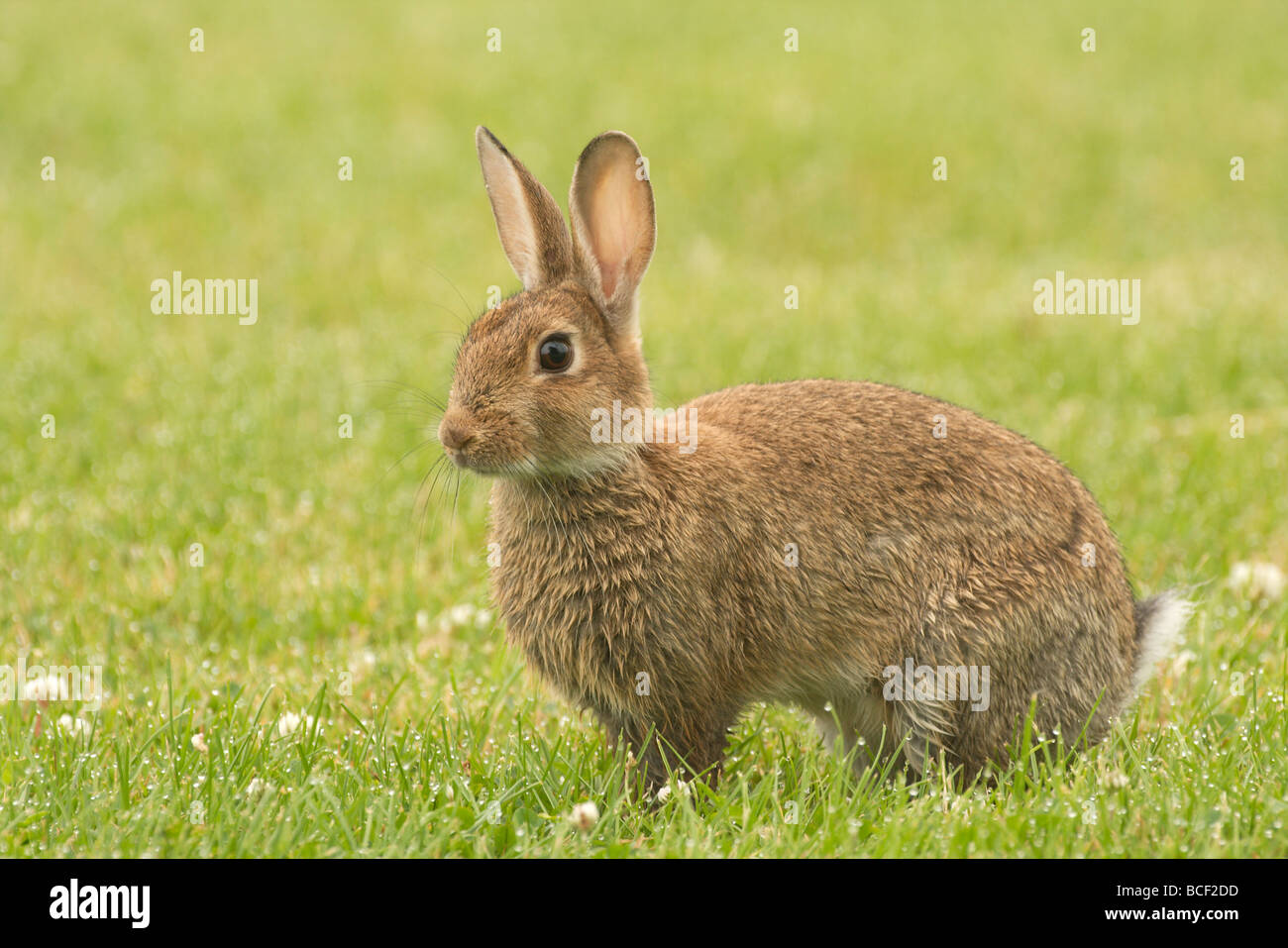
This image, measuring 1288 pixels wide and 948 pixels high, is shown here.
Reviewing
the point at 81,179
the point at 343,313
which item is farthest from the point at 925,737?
the point at 81,179

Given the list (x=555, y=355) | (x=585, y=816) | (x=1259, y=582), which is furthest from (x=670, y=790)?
(x=1259, y=582)

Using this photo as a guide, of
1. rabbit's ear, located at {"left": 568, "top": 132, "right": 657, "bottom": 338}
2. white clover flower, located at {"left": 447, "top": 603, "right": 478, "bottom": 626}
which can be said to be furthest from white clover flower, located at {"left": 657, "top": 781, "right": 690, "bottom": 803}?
white clover flower, located at {"left": 447, "top": 603, "right": 478, "bottom": 626}

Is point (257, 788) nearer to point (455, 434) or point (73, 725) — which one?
point (73, 725)

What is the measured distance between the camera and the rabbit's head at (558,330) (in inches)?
154

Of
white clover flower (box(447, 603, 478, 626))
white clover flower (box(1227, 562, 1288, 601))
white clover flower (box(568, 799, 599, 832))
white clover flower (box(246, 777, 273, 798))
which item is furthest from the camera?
white clover flower (box(1227, 562, 1288, 601))

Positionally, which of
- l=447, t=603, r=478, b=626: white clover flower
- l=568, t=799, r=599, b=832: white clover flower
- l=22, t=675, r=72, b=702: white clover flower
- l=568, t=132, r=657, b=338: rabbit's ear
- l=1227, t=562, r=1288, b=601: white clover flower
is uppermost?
l=568, t=132, r=657, b=338: rabbit's ear

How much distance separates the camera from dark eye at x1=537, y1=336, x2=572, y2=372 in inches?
158

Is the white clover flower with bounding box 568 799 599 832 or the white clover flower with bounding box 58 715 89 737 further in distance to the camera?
the white clover flower with bounding box 58 715 89 737

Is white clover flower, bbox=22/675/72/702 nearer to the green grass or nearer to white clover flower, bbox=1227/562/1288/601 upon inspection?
the green grass

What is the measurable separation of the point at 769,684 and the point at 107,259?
9.03 meters

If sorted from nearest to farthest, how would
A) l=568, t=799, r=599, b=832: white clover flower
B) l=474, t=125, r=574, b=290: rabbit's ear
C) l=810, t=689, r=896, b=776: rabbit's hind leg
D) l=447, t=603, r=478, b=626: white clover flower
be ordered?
l=568, t=799, r=599, b=832: white clover flower, l=474, t=125, r=574, b=290: rabbit's ear, l=810, t=689, r=896, b=776: rabbit's hind leg, l=447, t=603, r=478, b=626: white clover flower

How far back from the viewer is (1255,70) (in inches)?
651

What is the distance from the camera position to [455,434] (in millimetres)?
3840

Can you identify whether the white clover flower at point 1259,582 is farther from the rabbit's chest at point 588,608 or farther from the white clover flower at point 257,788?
the white clover flower at point 257,788
